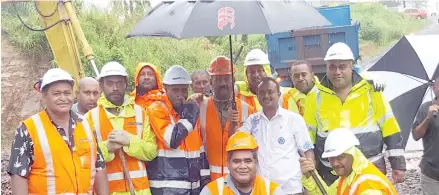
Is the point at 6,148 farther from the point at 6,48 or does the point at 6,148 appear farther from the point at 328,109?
the point at 328,109

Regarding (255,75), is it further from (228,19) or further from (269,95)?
(228,19)

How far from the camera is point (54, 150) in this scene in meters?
4.00

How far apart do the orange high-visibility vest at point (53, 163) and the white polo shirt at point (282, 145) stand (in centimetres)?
144

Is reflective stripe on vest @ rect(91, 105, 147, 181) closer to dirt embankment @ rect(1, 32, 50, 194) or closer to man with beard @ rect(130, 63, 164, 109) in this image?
man with beard @ rect(130, 63, 164, 109)

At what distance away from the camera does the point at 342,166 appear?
4168 millimetres

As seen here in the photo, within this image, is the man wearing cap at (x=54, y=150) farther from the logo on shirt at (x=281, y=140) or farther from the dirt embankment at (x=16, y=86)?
the dirt embankment at (x=16, y=86)

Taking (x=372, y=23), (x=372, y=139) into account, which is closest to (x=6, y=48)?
(x=372, y=139)

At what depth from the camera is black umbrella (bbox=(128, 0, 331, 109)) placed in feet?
13.4

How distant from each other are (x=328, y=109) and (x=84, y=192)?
2.18m

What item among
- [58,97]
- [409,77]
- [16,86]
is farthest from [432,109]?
[16,86]

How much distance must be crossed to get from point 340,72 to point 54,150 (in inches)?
94.7

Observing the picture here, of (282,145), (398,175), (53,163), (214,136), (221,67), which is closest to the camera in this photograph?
(53,163)

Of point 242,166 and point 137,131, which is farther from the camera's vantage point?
point 137,131

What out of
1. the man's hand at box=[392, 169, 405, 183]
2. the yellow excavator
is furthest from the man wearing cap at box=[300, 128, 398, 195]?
the yellow excavator
